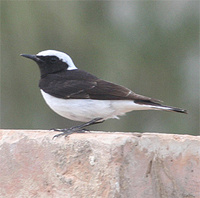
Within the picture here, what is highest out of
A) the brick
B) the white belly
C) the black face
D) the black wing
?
the black face

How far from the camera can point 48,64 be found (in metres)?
6.49

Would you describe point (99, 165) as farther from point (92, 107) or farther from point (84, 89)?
point (84, 89)

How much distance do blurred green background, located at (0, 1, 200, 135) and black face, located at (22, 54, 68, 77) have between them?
6.78 metres

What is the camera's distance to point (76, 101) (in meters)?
5.75

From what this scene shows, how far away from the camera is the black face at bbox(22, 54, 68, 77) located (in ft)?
21.3

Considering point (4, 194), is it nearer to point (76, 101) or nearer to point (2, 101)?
point (76, 101)

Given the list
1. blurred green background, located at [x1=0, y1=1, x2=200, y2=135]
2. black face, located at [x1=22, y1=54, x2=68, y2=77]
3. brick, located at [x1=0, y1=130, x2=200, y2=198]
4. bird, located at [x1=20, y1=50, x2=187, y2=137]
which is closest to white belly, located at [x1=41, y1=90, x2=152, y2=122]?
bird, located at [x1=20, y1=50, x2=187, y2=137]

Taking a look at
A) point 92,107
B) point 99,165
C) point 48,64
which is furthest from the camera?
point 48,64

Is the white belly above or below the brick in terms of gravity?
above


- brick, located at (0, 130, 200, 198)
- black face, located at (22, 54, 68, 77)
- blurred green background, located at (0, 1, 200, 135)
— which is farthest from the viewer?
blurred green background, located at (0, 1, 200, 135)

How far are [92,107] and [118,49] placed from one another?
323 inches

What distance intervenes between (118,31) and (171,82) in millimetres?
1733

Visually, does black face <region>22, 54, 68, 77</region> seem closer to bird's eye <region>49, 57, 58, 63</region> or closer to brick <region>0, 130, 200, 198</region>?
bird's eye <region>49, 57, 58, 63</region>

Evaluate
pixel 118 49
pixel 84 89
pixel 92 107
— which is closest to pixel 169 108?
pixel 92 107
